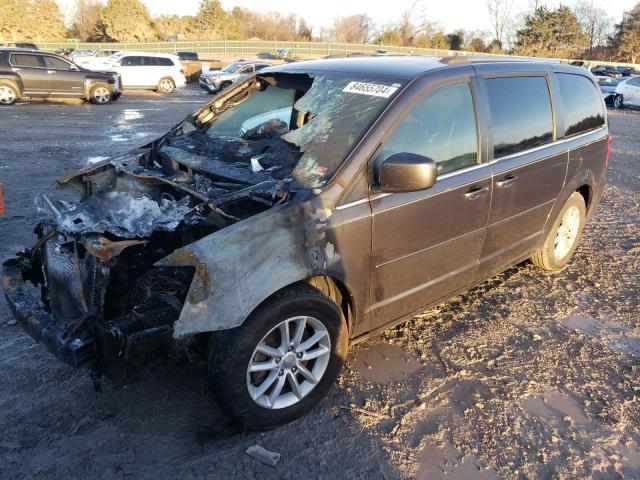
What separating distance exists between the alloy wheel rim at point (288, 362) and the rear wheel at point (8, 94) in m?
16.9

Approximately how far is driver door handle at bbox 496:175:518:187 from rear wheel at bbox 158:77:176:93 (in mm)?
22787

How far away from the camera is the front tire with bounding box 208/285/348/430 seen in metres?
2.59

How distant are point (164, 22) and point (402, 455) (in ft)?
215

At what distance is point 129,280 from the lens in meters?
2.88

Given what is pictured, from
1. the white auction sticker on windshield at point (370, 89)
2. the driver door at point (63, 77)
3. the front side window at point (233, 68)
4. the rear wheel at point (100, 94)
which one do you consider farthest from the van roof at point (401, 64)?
the front side window at point (233, 68)

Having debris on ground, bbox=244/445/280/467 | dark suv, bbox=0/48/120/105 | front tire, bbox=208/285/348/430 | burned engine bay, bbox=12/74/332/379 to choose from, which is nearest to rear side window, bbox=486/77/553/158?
burned engine bay, bbox=12/74/332/379

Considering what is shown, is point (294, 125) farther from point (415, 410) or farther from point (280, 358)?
point (415, 410)

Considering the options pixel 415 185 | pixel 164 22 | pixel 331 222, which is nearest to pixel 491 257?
pixel 415 185

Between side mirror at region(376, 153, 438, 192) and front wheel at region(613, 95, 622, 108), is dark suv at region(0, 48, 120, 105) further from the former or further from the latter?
front wheel at region(613, 95, 622, 108)

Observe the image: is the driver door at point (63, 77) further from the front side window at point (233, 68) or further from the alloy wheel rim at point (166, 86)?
the front side window at point (233, 68)

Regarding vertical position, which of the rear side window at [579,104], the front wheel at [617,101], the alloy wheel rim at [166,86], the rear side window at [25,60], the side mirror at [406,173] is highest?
the rear side window at [25,60]

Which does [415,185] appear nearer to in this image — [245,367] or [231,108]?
[245,367]

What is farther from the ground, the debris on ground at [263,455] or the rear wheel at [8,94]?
the rear wheel at [8,94]

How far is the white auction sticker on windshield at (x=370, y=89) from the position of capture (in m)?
3.21
